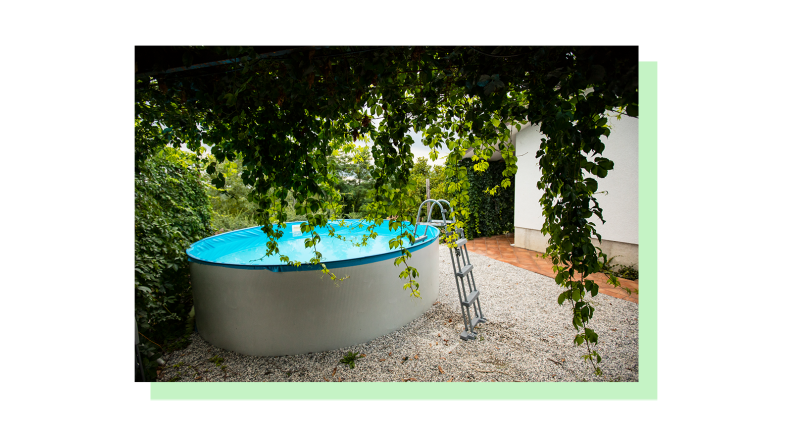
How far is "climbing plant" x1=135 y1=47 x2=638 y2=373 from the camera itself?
2.91 feet

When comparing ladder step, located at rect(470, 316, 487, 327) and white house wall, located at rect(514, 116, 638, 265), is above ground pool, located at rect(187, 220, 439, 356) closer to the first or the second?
ladder step, located at rect(470, 316, 487, 327)

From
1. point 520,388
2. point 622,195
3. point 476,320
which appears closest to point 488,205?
point 622,195

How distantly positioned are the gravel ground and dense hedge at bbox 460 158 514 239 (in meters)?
4.06

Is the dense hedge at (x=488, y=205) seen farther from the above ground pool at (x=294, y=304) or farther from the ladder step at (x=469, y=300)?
the above ground pool at (x=294, y=304)

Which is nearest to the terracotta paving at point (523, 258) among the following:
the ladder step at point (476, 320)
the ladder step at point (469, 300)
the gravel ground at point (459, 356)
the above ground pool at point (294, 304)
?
the gravel ground at point (459, 356)

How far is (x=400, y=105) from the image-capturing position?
114 centimetres

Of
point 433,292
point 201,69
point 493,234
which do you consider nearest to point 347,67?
point 201,69

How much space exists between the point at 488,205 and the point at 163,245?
6.24m

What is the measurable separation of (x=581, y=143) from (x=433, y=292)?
104 inches

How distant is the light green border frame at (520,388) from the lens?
1.27m

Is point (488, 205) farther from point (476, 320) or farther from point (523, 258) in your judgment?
point (476, 320)

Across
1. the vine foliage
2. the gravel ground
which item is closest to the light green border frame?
the gravel ground
